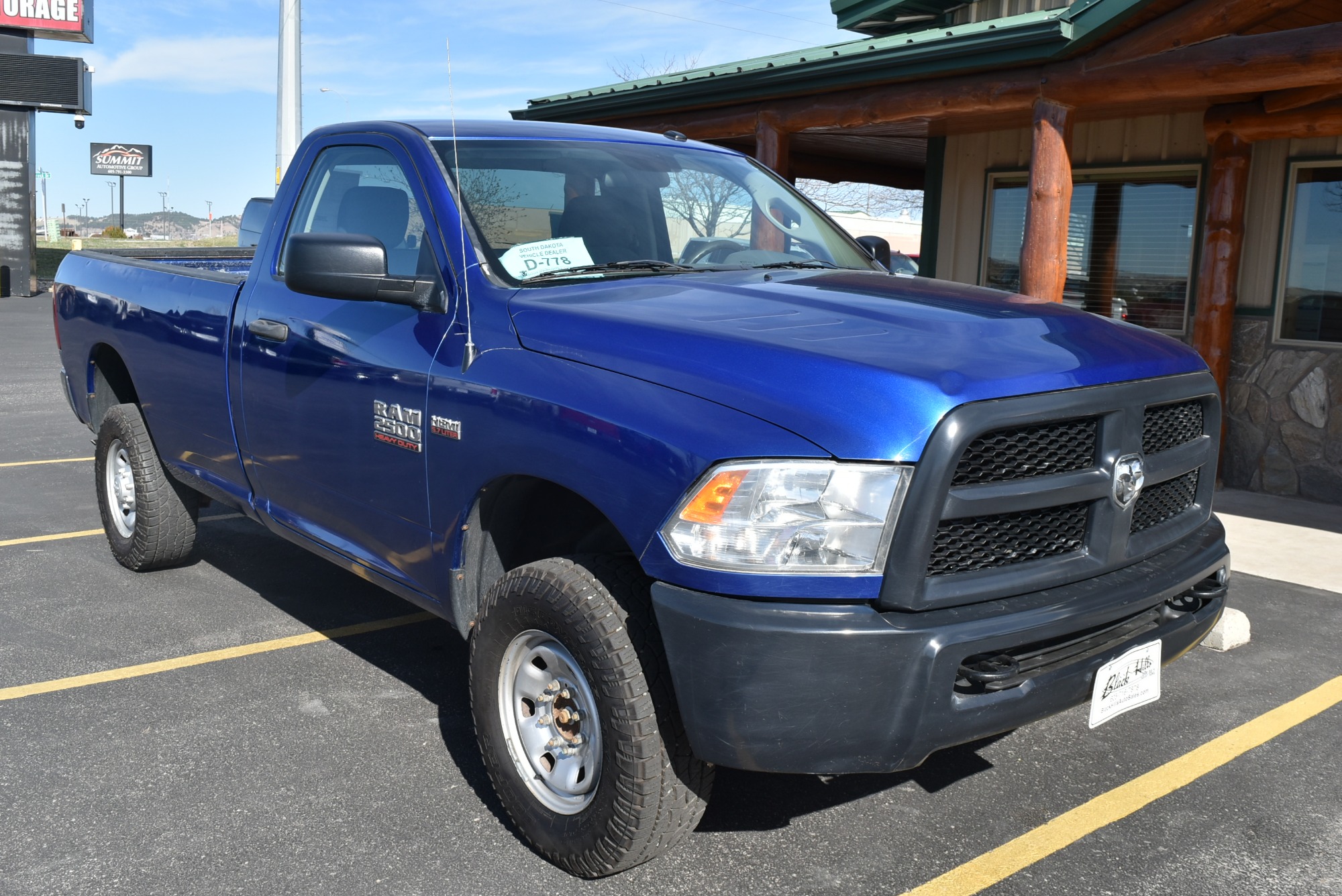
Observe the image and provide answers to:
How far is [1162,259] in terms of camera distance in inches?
377

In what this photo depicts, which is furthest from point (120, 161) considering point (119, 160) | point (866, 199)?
point (866, 199)

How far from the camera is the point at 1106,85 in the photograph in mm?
7570

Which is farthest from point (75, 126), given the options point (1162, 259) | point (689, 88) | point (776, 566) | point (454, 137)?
point (776, 566)

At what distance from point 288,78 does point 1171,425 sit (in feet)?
45.3

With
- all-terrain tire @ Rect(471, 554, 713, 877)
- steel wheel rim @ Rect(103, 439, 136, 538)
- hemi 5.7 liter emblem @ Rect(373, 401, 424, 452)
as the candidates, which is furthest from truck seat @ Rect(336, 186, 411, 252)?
steel wheel rim @ Rect(103, 439, 136, 538)

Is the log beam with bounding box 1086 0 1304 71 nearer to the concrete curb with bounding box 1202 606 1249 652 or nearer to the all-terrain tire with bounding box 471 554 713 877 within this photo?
the concrete curb with bounding box 1202 606 1249 652

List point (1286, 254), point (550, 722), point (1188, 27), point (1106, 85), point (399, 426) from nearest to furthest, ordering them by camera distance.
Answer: point (550, 722)
point (399, 426)
point (1188, 27)
point (1106, 85)
point (1286, 254)

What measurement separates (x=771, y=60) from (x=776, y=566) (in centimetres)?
795

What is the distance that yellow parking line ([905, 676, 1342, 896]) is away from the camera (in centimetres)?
311

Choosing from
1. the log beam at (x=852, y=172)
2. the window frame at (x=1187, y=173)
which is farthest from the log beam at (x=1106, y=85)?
the log beam at (x=852, y=172)

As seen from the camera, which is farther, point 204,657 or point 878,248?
point 878,248

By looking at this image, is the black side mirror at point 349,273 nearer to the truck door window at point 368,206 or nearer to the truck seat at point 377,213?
the truck door window at point 368,206

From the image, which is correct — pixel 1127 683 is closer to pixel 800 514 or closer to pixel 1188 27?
pixel 800 514

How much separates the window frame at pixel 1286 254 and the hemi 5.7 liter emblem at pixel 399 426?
7.54m
